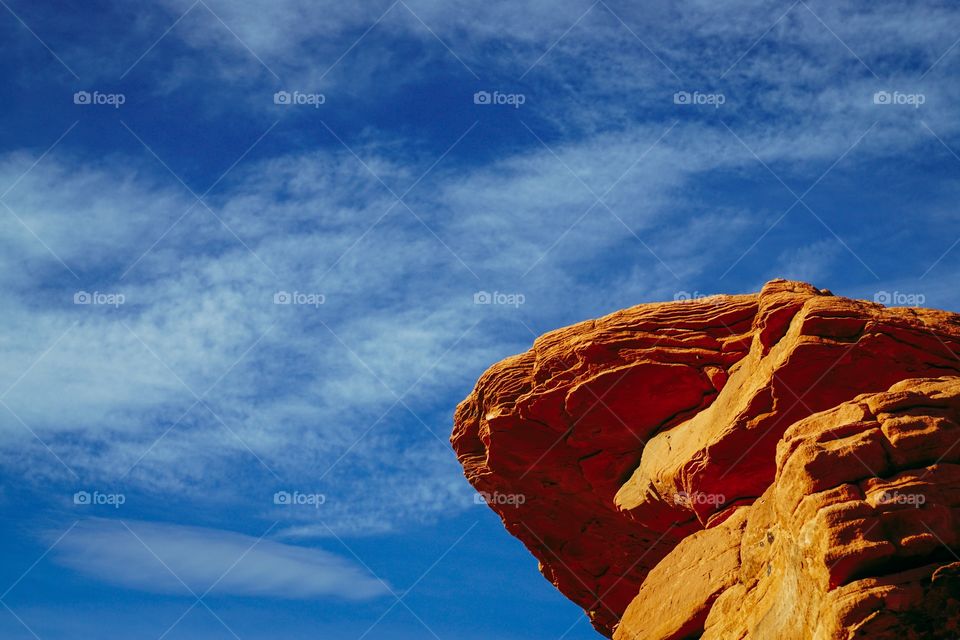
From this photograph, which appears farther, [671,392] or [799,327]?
[671,392]

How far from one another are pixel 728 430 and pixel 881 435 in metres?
7.24

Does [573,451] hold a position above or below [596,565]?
above

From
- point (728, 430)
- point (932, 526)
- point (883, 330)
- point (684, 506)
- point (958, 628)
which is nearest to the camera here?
point (958, 628)

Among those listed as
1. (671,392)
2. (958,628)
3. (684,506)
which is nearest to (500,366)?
(671,392)

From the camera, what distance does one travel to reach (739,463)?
947 inches

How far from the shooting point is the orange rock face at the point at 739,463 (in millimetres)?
15633

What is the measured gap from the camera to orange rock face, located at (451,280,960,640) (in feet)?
51.3

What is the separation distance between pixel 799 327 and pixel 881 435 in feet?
21.2

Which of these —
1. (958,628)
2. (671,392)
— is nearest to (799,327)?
(671,392)

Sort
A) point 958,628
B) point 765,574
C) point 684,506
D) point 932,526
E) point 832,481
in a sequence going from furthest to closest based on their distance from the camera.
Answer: point 684,506 < point 765,574 < point 832,481 < point 932,526 < point 958,628

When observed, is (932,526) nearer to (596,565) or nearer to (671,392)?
(671,392)

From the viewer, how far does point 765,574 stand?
1888cm

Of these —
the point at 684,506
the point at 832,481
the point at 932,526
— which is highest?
the point at 684,506

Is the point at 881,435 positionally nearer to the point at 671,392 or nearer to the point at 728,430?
the point at 728,430
